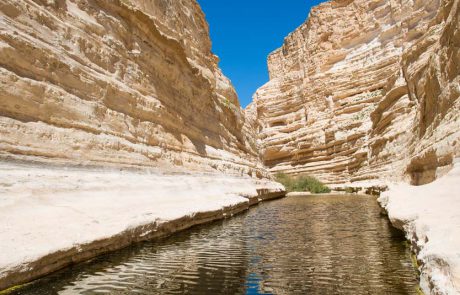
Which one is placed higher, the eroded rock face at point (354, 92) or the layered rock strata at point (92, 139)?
the eroded rock face at point (354, 92)

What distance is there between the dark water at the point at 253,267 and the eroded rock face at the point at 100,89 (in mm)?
4493

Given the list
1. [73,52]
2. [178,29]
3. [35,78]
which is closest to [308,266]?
[35,78]

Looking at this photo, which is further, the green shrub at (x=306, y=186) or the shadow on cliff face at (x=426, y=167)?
the green shrub at (x=306, y=186)

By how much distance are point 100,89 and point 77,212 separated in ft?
21.2

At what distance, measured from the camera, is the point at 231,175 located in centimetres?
2033

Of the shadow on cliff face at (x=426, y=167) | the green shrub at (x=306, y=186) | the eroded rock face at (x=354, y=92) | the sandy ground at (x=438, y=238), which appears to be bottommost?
the sandy ground at (x=438, y=238)

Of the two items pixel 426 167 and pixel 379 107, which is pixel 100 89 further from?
pixel 379 107

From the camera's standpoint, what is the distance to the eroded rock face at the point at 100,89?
29.6ft

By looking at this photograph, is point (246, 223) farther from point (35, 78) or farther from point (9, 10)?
point (9, 10)

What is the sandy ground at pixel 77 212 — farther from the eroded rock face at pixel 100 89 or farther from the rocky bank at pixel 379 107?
the rocky bank at pixel 379 107

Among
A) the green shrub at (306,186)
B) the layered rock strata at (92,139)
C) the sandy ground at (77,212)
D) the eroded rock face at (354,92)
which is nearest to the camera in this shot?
the sandy ground at (77,212)

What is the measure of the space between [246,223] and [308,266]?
5.55 m

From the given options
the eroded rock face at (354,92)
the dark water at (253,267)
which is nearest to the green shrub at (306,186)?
the eroded rock face at (354,92)

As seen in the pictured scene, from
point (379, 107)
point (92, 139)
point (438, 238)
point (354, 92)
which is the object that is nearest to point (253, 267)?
point (438, 238)
